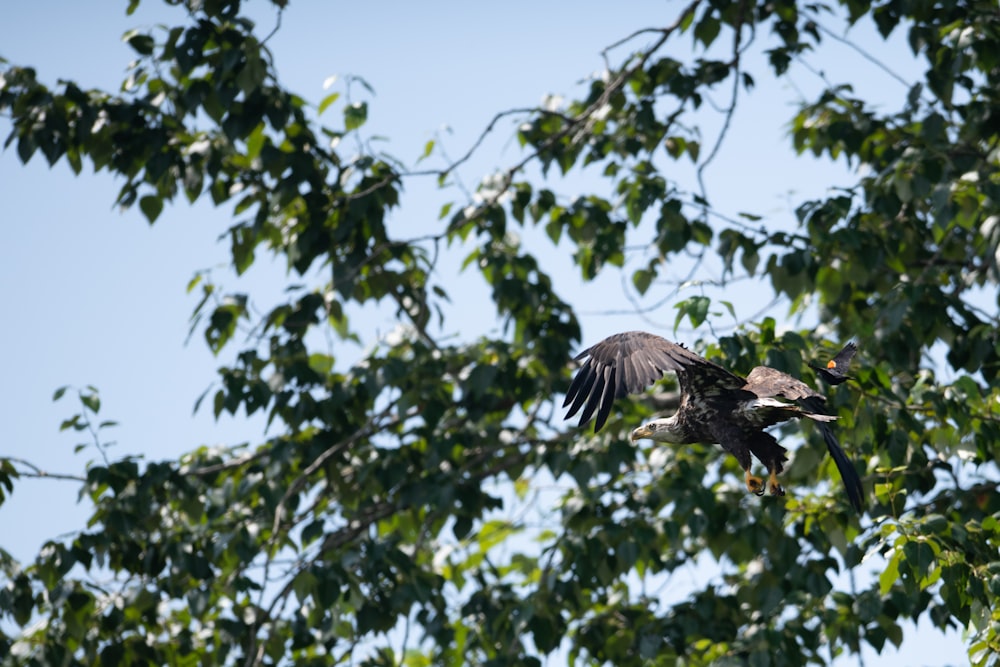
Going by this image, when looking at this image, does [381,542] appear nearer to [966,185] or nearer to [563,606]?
[563,606]

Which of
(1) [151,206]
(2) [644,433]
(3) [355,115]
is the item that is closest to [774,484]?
(2) [644,433]

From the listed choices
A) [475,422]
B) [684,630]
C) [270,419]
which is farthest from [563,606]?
[270,419]

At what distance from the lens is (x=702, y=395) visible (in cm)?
409

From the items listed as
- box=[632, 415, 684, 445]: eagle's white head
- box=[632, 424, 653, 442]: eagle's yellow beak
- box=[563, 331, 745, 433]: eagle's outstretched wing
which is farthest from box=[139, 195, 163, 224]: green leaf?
box=[563, 331, 745, 433]: eagle's outstretched wing

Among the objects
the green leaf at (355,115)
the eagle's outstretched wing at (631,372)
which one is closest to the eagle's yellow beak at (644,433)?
the eagle's outstretched wing at (631,372)

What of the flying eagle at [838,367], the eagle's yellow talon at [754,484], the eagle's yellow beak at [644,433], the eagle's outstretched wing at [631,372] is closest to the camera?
the eagle's outstretched wing at [631,372]

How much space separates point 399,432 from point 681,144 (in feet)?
6.96

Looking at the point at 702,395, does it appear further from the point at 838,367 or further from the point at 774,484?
the point at 838,367

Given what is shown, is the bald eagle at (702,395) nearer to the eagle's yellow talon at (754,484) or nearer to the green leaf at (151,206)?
the eagle's yellow talon at (754,484)

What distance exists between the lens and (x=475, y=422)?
6633 millimetres

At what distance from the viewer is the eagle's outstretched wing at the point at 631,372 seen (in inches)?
145

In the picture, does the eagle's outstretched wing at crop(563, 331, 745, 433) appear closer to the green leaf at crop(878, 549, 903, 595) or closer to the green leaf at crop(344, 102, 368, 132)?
the green leaf at crop(878, 549, 903, 595)

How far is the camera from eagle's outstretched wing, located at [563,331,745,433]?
145 inches

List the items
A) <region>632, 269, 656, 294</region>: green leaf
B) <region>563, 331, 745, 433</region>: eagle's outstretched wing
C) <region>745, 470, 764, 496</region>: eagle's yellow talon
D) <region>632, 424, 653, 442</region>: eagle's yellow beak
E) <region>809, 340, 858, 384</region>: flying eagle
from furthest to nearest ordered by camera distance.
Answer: <region>632, 269, 656, 294</region>: green leaf → <region>632, 424, 653, 442</region>: eagle's yellow beak → <region>745, 470, 764, 496</region>: eagle's yellow talon → <region>809, 340, 858, 384</region>: flying eagle → <region>563, 331, 745, 433</region>: eagle's outstretched wing
